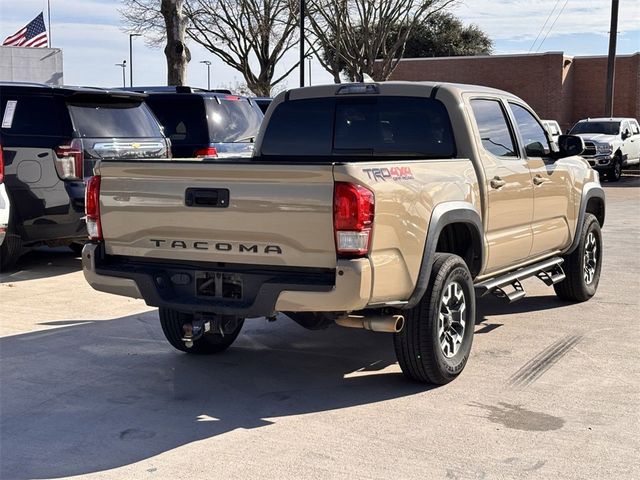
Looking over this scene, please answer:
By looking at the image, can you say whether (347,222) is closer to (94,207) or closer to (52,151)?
(94,207)

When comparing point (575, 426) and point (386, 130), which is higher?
point (386, 130)

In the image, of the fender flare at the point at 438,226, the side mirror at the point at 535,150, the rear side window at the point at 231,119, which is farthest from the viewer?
the rear side window at the point at 231,119

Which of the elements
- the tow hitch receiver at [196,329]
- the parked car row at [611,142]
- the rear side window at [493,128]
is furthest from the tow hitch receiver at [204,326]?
the parked car row at [611,142]

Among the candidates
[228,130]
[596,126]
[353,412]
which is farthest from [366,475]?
[596,126]

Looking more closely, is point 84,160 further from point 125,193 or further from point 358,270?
point 358,270

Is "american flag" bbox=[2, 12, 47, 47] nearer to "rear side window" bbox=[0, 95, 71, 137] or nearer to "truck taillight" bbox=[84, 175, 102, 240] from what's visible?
"rear side window" bbox=[0, 95, 71, 137]

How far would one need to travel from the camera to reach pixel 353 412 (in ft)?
17.5

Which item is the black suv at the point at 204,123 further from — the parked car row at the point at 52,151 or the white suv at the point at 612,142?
the white suv at the point at 612,142

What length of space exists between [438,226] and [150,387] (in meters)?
2.20

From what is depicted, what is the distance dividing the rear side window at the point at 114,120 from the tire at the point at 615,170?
59.7 ft

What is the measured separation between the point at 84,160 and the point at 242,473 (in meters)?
6.08

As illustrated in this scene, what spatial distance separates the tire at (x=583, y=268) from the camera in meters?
8.39

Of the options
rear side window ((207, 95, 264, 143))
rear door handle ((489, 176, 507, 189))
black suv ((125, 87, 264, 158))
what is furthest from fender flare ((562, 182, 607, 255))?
rear side window ((207, 95, 264, 143))

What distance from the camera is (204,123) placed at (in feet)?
39.4
